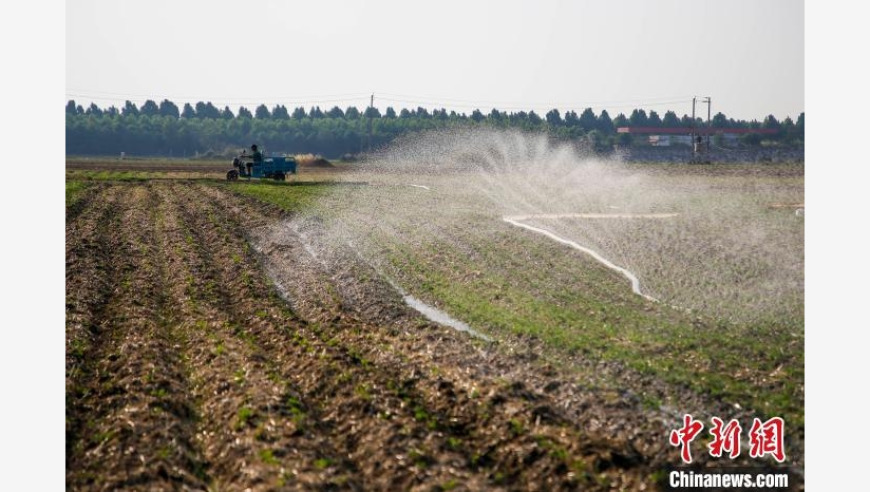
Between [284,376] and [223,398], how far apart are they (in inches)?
49.1

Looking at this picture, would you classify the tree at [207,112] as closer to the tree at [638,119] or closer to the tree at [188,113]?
the tree at [188,113]

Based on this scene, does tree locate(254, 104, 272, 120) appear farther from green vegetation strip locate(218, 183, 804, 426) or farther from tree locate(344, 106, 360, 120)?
green vegetation strip locate(218, 183, 804, 426)

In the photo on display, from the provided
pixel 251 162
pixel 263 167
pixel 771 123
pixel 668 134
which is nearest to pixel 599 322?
pixel 771 123

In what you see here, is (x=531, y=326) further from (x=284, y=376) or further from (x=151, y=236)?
(x=151, y=236)

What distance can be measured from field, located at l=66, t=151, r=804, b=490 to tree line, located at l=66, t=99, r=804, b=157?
14.5 metres

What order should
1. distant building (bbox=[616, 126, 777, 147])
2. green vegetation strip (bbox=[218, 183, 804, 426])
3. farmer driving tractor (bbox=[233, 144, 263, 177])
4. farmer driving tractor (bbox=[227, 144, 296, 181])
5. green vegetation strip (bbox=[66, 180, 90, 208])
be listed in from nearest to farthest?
green vegetation strip (bbox=[218, 183, 804, 426]) → distant building (bbox=[616, 126, 777, 147]) → green vegetation strip (bbox=[66, 180, 90, 208]) → farmer driving tractor (bbox=[227, 144, 296, 181]) → farmer driving tractor (bbox=[233, 144, 263, 177])

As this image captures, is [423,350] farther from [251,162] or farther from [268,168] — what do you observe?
[251,162]

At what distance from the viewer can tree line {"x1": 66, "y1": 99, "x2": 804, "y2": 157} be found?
61500mm

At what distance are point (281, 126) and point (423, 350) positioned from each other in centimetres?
10178

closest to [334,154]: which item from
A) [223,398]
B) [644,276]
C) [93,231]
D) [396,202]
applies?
[396,202]

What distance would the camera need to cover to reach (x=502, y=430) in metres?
11.3

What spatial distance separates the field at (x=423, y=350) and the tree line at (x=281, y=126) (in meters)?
14.5

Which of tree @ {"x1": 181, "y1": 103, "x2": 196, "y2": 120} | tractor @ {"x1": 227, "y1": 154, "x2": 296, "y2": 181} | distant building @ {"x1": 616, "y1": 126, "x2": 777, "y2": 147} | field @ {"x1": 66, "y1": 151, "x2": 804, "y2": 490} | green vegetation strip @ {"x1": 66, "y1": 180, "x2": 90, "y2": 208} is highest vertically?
tree @ {"x1": 181, "y1": 103, "x2": 196, "y2": 120}

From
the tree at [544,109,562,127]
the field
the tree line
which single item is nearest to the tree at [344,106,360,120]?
the tree line
